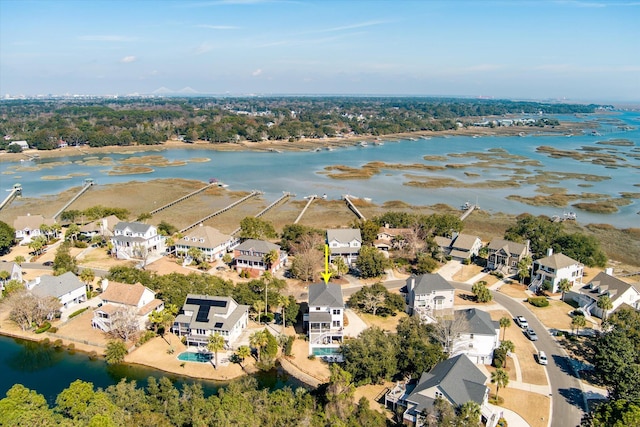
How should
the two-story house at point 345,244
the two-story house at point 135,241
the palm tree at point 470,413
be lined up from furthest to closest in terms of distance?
1. the two-story house at point 135,241
2. the two-story house at point 345,244
3. the palm tree at point 470,413

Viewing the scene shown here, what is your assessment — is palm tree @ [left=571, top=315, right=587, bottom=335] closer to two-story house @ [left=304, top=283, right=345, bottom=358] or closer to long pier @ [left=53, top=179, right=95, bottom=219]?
two-story house @ [left=304, top=283, right=345, bottom=358]

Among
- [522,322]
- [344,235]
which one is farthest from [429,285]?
[344,235]

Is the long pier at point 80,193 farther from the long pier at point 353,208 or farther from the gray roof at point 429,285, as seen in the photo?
the gray roof at point 429,285

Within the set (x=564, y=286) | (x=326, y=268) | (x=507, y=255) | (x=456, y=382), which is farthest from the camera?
(x=507, y=255)

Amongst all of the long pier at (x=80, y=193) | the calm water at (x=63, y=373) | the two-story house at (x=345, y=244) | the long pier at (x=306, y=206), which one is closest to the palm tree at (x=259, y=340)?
the calm water at (x=63, y=373)

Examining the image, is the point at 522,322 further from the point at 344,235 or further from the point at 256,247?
the point at 256,247

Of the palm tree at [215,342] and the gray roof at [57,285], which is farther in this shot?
the gray roof at [57,285]
